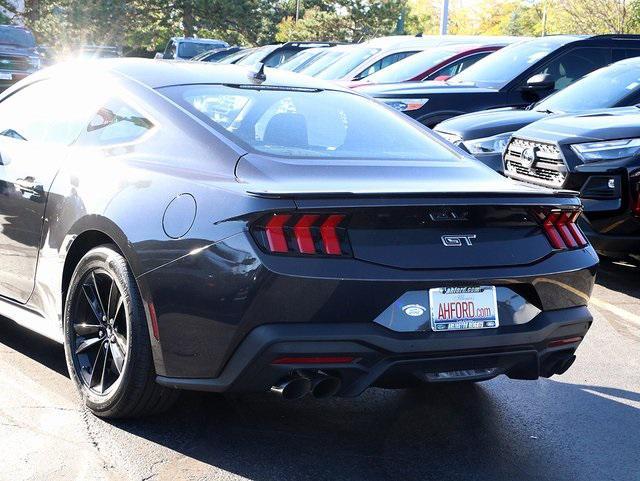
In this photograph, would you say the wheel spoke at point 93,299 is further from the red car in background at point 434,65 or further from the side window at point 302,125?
A: the red car in background at point 434,65

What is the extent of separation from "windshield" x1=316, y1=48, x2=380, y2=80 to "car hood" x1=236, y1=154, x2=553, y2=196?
12.0m

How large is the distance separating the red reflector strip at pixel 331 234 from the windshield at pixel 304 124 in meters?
0.63

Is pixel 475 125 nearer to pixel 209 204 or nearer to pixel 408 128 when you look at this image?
pixel 408 128

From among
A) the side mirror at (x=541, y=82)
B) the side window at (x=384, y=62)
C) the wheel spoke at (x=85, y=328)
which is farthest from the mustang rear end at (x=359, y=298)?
the side window at (x=384, y=62)

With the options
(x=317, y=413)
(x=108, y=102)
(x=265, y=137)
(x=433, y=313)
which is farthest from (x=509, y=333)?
(x=108, y=102)

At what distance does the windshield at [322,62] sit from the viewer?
57.0ft

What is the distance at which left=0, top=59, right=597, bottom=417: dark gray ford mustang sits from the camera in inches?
141

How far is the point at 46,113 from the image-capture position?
5.14 meters

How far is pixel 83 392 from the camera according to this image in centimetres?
432

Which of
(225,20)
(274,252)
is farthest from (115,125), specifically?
(225,20)

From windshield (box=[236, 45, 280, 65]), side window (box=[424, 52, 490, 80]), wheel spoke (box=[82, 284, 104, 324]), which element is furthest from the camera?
windshield (box=[236, 45, 280, 65])

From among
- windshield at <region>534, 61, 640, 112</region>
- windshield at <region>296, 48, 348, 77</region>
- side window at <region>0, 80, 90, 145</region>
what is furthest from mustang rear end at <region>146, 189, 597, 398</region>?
windshield at <region>296, 48, 348, 77</region>

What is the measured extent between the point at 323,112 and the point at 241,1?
53608 millimetres

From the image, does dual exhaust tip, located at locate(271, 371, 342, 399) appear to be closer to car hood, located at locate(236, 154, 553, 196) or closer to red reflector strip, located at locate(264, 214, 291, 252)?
red reflector strip, located at locate(264, 214, 291, 252)
